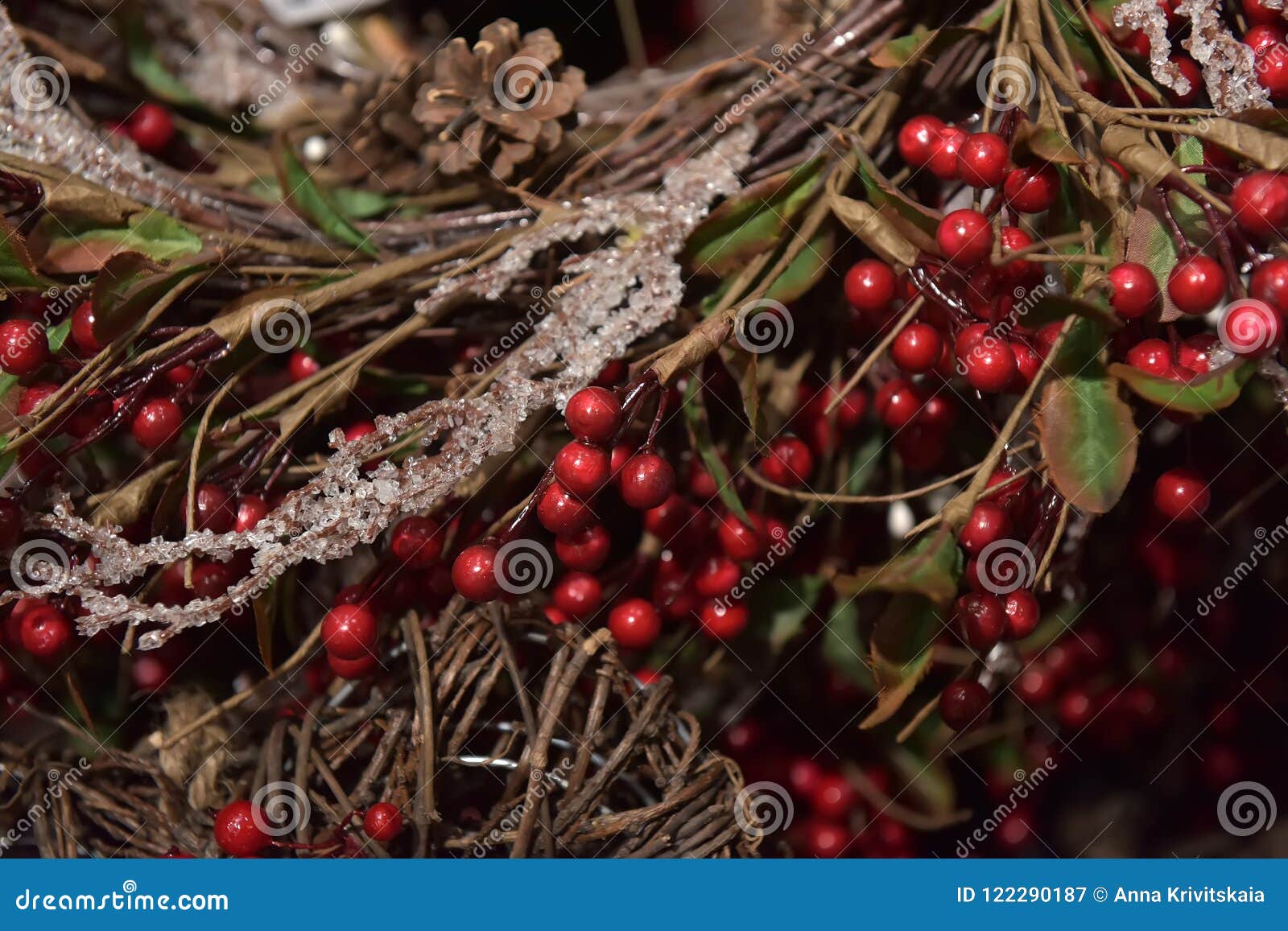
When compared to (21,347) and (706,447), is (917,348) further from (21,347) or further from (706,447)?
(21,347)

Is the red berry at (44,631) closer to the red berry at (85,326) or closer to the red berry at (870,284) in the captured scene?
the red berry at (85,326)

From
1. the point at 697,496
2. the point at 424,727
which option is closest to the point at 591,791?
the point at 424,727

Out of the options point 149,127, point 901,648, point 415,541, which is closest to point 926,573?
point 901,648

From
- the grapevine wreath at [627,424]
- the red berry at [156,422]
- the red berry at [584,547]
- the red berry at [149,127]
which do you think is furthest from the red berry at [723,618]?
the red berry at [149,127]

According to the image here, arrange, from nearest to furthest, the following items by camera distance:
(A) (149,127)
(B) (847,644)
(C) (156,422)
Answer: (C) (156,422) < (B) (847,644) < (A) (149,127)

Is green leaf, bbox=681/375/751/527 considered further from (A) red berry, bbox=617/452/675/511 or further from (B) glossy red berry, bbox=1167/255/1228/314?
(B) glossy red berry, bbox=1167/255/1228/314

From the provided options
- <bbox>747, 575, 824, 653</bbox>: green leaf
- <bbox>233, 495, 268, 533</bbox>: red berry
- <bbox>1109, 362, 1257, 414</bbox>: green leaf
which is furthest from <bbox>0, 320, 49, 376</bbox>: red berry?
<bbox>1109, 362, 1257, 414</bbox>: green leaf
